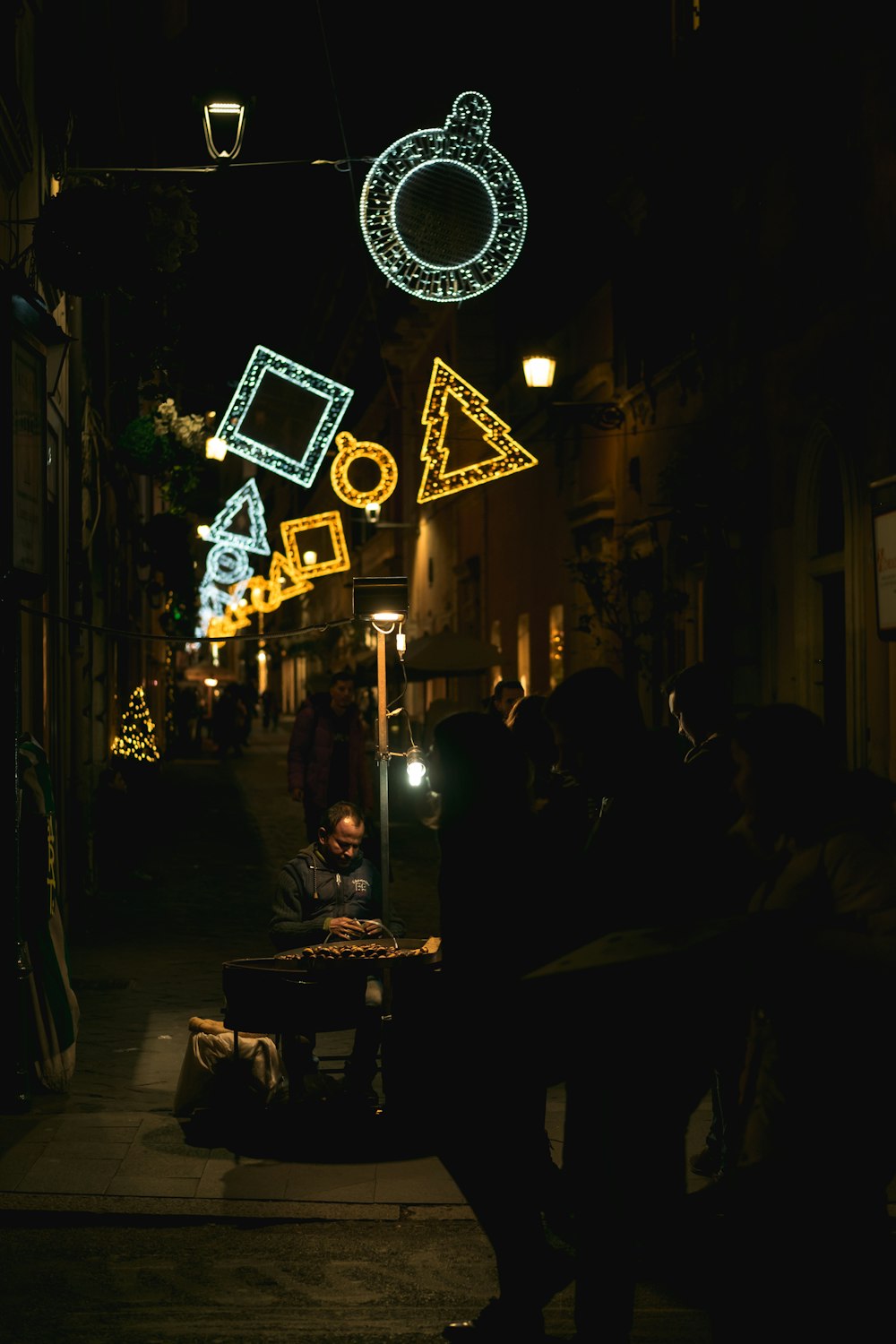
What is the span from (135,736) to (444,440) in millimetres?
7125

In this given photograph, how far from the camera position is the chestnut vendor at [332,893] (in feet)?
26.4

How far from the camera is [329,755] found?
15133mm

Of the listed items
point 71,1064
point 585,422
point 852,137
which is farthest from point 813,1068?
point 585,422

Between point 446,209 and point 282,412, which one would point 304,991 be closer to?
point 446,209

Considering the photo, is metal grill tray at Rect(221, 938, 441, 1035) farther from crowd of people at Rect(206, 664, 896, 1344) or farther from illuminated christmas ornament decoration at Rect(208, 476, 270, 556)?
illuminated christmas ornament decoration at Rect(208, 476, 270, 556)

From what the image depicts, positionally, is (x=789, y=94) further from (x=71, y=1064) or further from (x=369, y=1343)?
(x=369, y=1343)

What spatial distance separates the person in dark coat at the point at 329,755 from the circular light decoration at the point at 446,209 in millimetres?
4427

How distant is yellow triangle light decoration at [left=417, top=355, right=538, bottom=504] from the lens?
15445 millimetres

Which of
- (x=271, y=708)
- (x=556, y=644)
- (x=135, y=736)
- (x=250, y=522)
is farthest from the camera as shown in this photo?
(x=271, y=708)

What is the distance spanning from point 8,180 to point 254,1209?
687 cm

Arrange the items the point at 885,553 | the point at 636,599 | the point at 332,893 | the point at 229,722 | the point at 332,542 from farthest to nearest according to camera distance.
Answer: the point at 229,722 → the point at 332,542 → the point at 636,599 → the point at 332,893 → the point at 885,553

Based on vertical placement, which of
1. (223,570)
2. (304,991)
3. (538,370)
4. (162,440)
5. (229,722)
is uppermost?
(538,370)

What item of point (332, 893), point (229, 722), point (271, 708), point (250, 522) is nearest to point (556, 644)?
point (250, 522)

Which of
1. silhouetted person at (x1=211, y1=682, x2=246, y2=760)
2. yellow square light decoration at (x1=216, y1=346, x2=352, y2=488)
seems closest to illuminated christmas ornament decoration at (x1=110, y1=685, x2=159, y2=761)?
yellow square light decoration at (x1=216, y1=346, x2=352, y2=488)
